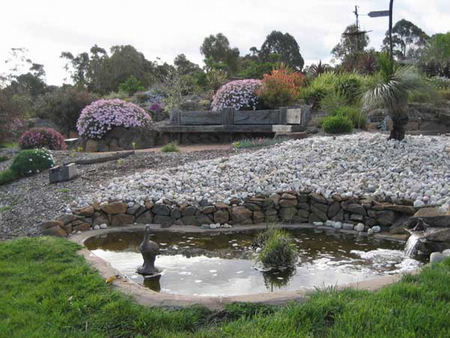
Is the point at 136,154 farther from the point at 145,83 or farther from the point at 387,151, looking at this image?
the point at 145,83

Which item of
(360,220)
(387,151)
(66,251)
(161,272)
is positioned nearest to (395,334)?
(161,272)

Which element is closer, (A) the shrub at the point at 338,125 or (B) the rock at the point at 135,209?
(B) the rock at the point at 135,209

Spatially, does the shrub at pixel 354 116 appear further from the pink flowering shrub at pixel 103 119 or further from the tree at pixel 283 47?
the tree at pixel 283 47

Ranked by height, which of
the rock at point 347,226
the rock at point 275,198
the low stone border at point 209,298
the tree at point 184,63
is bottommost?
A: the rock at point 347,226

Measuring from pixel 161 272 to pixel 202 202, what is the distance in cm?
220

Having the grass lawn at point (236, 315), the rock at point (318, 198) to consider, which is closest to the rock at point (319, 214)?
the rock at point (318, 198)

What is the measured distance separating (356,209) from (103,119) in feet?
32.6

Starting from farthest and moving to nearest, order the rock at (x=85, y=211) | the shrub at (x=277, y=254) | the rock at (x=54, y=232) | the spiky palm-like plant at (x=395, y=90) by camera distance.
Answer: the spiky palm-like plant at (x=395, y=90), the rock at (x=85, y=211), the rock at (x=54, y=232), the shrub at (x=277, y=254)

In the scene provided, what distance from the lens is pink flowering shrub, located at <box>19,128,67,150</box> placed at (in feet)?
45.2

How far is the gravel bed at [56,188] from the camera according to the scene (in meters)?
6.67

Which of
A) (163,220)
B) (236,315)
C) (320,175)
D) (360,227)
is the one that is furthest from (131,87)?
(236,315)

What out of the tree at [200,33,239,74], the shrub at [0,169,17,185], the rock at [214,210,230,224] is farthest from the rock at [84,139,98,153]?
the tree at [200,33,239,74]

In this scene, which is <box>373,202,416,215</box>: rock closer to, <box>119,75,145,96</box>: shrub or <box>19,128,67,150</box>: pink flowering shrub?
<box>19,128,67,150</box>: pink flowering shrub

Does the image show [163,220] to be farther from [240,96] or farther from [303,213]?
[240,96]
